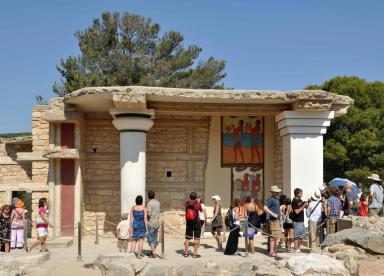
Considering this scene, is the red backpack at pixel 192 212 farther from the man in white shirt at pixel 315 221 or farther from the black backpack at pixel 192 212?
the man in white shirt at pixel 315 221

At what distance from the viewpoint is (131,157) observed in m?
12.2

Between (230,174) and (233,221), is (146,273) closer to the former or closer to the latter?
(233,221)

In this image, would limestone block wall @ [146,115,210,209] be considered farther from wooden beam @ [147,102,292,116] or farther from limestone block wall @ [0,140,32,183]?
limestone block wall @ [0,140,32,183]

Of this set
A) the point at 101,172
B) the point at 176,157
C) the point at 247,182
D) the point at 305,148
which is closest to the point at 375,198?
the point at 305,148

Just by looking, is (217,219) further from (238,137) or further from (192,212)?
(238,137)

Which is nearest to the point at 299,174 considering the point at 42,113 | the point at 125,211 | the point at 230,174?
the point at 230,174

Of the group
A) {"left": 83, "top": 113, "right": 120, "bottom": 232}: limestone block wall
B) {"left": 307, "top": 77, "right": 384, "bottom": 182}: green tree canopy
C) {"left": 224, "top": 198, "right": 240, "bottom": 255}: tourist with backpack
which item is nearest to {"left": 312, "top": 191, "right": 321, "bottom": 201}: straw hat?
{"left": 224, "top": 198, "right": 240, "bottom": 255}: tourist with backpack

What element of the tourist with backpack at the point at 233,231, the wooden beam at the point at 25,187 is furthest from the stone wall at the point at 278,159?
the wooden beam at the point at 25,187

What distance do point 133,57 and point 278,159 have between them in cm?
1597

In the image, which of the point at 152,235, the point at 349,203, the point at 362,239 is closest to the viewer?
the point at 362,239

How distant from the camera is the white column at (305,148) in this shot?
12.5 m

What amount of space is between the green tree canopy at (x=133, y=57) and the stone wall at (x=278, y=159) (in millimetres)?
13991

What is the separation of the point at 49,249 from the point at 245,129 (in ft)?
19.6

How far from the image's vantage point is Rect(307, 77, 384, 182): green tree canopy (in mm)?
25469
